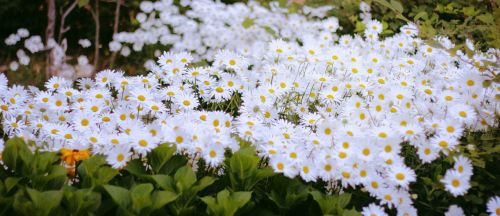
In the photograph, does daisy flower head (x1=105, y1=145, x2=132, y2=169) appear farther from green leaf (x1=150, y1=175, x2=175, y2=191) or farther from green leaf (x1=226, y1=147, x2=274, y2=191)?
green leaf (x1=226, y1=147, x2=274, y2=191)

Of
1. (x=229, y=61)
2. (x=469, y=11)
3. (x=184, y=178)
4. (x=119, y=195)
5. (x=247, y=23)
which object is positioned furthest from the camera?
(x=247, y=23)

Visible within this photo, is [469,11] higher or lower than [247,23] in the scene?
higher

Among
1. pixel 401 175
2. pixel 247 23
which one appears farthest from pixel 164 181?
pixel 247 23

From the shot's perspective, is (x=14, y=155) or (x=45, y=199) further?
(x=14, y=155)

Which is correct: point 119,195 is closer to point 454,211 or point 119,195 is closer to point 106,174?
point 106,174

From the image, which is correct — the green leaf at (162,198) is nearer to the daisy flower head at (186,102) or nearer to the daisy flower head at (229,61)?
the daisy flower head at (186,102)

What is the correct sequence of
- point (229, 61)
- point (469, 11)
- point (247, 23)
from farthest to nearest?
1. point (247, 23)
2. point (469, 11)
3. point (229, 61)

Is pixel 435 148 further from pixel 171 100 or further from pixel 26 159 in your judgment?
pixel 26 159
